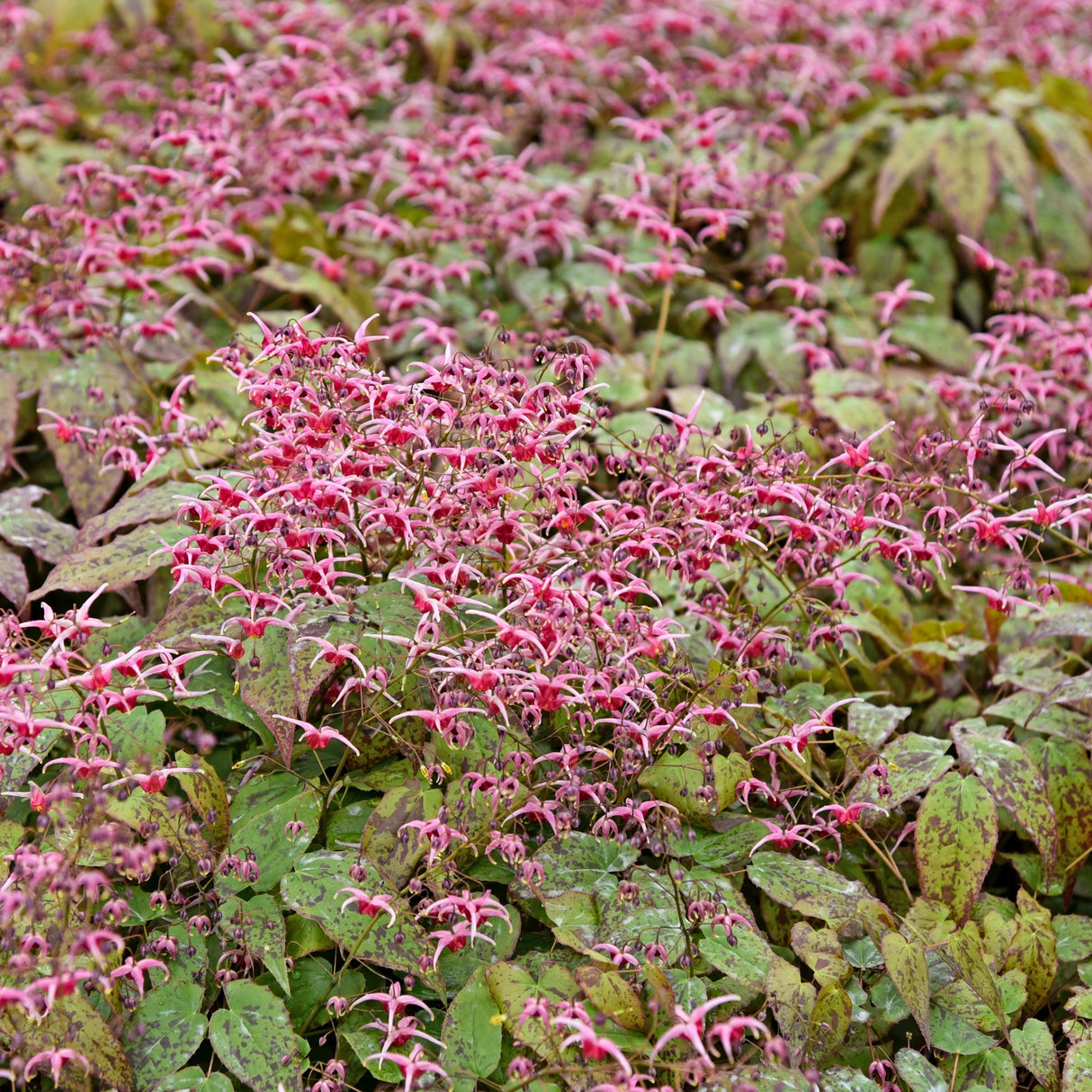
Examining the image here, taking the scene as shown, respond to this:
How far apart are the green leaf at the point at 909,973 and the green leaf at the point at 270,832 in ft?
2.96

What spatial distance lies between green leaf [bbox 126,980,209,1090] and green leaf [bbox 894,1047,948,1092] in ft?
3.36

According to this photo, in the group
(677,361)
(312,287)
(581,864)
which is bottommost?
(581,864)

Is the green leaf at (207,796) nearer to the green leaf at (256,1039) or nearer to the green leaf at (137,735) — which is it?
the green leaf at (137,735)

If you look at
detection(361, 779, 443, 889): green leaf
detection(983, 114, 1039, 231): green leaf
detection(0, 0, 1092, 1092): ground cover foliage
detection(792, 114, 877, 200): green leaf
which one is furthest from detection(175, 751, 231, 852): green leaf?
detection(983, 114, 1039, 231): green leaf

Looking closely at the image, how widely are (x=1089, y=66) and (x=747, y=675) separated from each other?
372cm

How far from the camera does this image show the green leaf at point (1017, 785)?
6.46 feet

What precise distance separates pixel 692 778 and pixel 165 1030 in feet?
2.92

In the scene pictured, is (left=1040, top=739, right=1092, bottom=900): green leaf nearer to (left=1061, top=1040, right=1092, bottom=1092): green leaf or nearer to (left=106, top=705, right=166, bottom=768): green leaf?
(left=1061, top=1040, right=1092, bottom=1092): green leaf

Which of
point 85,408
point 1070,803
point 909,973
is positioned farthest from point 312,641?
point 1070,803

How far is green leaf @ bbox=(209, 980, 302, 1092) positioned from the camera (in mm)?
1565

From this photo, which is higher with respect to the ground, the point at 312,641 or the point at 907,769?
the point at 312,641

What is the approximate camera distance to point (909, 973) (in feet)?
5.58

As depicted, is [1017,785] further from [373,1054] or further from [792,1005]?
[373,1054]

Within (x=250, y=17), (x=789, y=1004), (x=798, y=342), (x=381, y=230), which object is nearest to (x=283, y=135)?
(x=381, y=230)
